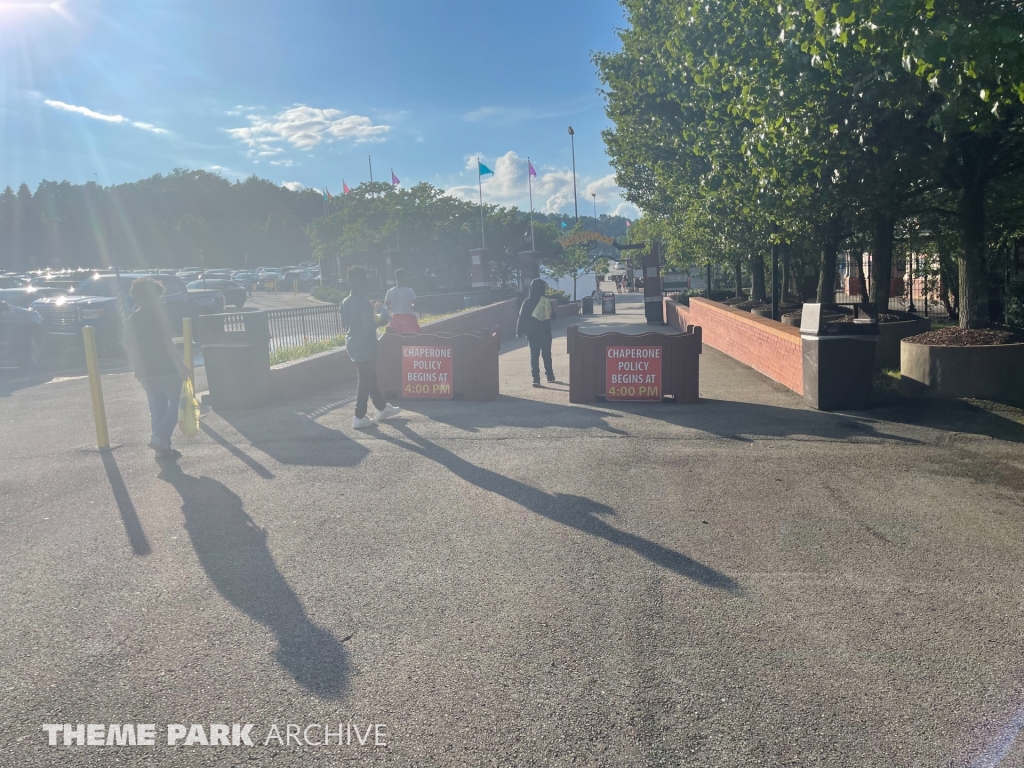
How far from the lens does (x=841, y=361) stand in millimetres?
10516

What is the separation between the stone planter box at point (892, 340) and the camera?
14219 mm

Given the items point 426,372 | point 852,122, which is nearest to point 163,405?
point 426,372

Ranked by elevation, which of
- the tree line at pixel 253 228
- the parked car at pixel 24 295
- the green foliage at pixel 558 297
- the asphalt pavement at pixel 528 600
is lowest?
the asphalt pavement at pixel 528 600

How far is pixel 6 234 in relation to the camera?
9631cm

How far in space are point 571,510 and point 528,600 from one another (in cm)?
179

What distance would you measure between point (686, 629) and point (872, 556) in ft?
5.81

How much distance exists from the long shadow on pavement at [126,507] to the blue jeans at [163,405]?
1.63ft

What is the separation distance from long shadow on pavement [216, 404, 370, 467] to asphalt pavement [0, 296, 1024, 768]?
7 centimetres

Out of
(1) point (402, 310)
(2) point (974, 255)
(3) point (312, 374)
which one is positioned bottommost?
(3) point (312, 374)

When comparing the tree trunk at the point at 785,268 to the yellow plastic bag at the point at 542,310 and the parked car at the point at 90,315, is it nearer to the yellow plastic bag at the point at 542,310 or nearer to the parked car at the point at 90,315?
the yellow plastic bag at the point at 542,310

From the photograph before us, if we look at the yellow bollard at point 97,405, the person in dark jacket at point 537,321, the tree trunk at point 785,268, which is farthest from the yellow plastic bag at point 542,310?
the tree trunk at point 785,268

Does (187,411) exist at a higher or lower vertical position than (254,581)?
higher

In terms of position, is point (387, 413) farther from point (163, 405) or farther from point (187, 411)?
point (163, 405)

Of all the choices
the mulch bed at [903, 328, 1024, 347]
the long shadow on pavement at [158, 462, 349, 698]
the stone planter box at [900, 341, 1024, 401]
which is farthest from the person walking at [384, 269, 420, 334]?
the stone planter box at [900, 341, 1024, 401]
